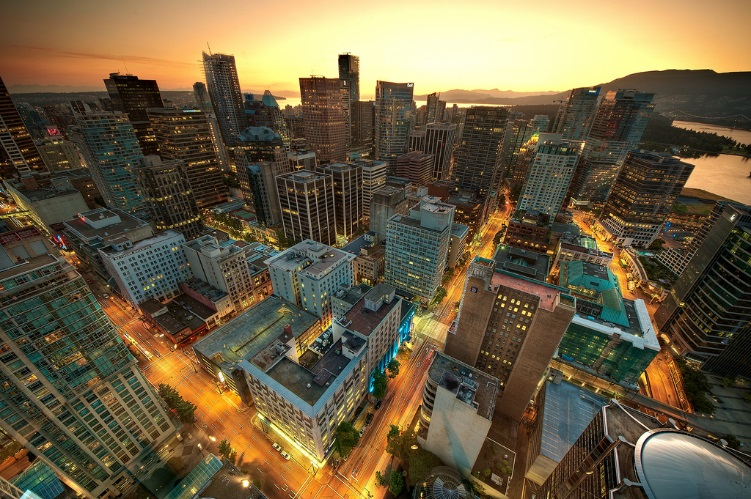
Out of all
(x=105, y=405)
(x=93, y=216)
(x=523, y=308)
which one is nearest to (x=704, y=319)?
(x=523, y=308)

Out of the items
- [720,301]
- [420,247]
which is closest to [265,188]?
[420,247]

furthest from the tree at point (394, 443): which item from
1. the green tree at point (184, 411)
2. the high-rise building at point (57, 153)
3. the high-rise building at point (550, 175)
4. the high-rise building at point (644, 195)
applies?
the high-rise building at point (57, 153)

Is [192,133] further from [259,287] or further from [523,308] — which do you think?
[523,308]

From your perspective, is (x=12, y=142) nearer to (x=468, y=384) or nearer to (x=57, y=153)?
(x=57, y=153)

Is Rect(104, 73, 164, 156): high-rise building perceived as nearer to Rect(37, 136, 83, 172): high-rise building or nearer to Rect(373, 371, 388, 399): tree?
Rect(37, 136, 83, 172): high-rise building

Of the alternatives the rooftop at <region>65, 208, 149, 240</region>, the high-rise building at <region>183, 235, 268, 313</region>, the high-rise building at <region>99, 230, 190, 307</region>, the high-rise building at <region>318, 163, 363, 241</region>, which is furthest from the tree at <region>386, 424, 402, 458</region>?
the rooftop at <region>65, 208, 149, 240</region>

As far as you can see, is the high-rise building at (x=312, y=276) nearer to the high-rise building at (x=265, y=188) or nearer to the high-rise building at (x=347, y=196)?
the high-rise building at (x=347, y=196)
